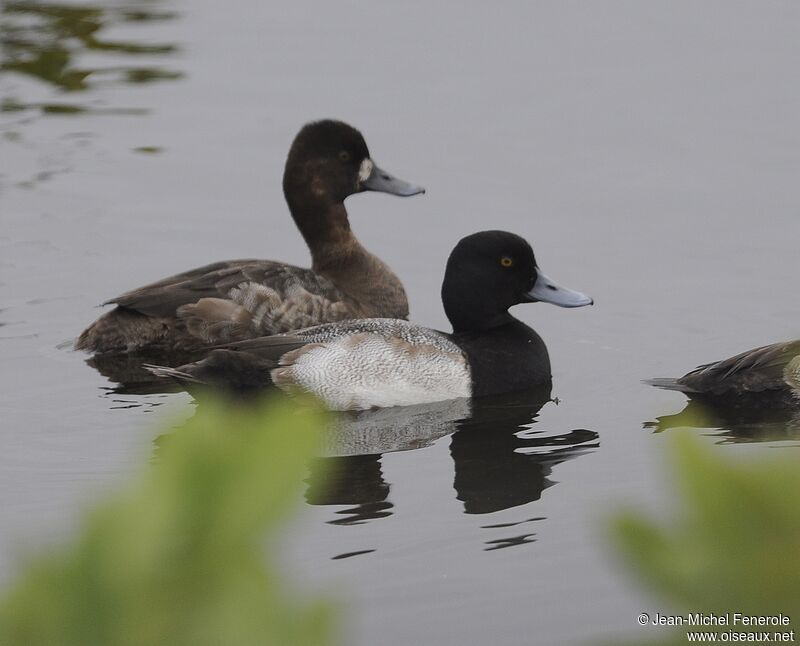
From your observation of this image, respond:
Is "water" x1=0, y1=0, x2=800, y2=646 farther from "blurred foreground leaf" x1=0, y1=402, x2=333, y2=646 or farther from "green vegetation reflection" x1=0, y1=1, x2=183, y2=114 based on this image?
"blurred foreground leaf" x1=0, y1=402, x2=333, y2=646

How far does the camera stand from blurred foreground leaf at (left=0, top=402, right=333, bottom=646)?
1157 millimetres

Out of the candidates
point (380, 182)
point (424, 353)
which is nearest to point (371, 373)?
point (424, 353)

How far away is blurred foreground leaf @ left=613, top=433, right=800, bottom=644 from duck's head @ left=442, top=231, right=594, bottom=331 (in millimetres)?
7543

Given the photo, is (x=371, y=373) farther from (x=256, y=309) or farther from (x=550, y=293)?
(x=256, y=309)

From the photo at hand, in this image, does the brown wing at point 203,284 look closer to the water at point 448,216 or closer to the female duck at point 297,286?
the female duck at point 297,286

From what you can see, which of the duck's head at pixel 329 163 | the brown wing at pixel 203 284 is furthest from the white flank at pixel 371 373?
the duck's head at pixel 329 163

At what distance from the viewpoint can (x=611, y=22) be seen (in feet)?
52.1

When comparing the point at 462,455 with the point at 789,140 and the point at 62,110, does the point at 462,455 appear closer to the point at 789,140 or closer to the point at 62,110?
the point at 789,140

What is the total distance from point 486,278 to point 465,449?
1636mm

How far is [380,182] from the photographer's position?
1080 centimetres

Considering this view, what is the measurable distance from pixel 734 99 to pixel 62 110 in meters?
6.39

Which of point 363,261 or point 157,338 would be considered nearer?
point 157,338

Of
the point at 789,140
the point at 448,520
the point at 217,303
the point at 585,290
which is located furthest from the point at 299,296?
the point at 789,140

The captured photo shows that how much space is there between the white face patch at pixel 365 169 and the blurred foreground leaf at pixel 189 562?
31.4 feet
